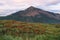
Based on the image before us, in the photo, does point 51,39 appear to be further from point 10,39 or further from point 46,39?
point 10,39

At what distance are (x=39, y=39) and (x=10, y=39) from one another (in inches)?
225

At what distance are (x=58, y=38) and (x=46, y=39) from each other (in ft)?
8.28

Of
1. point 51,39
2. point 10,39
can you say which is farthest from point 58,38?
point 10,39

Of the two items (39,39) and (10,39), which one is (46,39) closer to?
(39,39)

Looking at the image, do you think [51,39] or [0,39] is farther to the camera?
[51,39]

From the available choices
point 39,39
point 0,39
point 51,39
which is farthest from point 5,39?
point 51,39

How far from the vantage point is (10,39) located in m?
25.9

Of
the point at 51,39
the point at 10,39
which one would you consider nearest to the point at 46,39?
the point at 51,39

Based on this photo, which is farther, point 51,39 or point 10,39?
point 51,39

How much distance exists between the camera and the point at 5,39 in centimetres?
2522

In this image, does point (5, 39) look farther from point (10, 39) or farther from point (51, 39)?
point (51, 39)

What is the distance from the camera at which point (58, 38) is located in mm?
31672

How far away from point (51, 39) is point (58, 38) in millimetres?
1629

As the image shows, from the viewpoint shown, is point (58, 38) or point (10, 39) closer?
point (10, 39)
